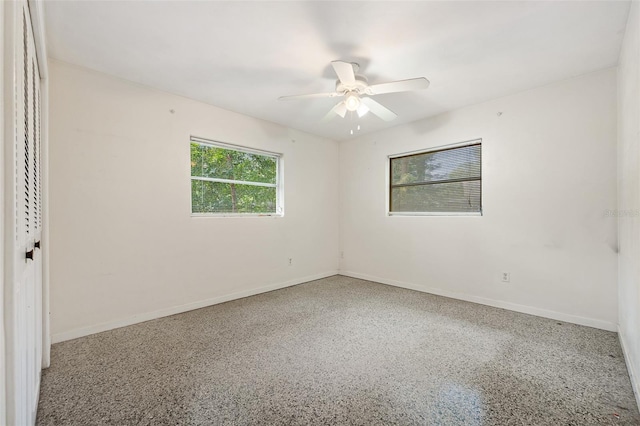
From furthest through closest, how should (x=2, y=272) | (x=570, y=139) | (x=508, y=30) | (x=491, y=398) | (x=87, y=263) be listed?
1. (x=570, y=139)
2. (x=87, y=263)
3. (x=508, y=30)
4. (x=491, y=398)
5. (x=2, y=272)

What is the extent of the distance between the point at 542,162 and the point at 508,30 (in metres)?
1.56

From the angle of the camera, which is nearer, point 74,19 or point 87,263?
point 74,19

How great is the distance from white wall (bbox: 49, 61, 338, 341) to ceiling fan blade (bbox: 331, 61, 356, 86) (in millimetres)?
1889

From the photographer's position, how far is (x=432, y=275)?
3.90m

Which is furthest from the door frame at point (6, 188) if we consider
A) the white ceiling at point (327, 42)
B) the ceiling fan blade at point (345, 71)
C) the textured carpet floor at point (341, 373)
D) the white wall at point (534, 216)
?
the white wall at point (534, 216)

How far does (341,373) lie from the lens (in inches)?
77.2

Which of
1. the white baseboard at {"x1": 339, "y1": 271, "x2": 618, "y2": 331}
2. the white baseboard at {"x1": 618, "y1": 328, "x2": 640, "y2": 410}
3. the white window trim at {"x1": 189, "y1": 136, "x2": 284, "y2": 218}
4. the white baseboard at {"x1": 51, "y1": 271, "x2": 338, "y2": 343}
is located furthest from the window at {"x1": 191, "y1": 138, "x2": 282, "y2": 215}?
the white baseboard at {"x1": 618, "y1": 328, "x2": 640, "y2": 410}

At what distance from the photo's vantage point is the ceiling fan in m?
2.18

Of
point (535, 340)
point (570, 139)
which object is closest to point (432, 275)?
point (535, 340)

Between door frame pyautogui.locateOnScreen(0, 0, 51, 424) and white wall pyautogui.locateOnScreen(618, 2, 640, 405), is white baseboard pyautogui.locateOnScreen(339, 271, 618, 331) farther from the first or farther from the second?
door frame pyautogui.locateOnScreen(0, 0, 51, 424)

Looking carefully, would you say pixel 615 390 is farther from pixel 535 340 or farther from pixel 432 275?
pixel 432 275

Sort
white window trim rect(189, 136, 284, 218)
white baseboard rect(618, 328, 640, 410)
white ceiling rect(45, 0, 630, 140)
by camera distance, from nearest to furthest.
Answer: white baseboard rect(618, 328, 640, 410) < white ceiling rect(45, 0, 630, 140) < white window trim rect(189, 136, 284, 218)

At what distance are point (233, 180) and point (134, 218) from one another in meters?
1.27

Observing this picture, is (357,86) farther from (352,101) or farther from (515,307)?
(515,307)
